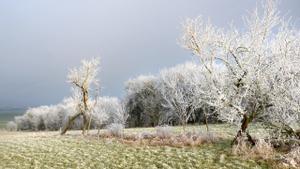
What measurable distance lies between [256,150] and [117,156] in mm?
9379

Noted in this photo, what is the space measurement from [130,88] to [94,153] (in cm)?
7302

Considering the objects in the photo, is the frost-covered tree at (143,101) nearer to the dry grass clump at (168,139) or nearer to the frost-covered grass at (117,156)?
the dry grass clump at (168,139)

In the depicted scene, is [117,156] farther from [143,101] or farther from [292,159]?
[143,101]

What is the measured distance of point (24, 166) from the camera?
26.2 meters

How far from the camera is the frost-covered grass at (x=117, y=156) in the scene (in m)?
24.7

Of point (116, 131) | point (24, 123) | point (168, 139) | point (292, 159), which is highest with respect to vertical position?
point (24, 123)

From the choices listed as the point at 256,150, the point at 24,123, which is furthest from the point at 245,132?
the point at 24,123

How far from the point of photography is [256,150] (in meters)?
26.1

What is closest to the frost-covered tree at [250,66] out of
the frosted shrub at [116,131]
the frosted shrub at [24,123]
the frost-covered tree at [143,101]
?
the frosted shrub at [116,131]

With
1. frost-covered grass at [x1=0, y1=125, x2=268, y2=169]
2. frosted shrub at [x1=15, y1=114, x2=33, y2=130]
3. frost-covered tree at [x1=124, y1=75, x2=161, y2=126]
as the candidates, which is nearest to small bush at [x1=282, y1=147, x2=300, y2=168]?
frost-covered grass at [x1=0, y1=125, x2=268, y2=169]

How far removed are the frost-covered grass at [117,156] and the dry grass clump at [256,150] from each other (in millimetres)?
650

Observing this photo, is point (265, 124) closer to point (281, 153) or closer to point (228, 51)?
point (281, 153)

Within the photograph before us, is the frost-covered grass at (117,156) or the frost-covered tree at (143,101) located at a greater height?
the frost-covered tree at (143,101)

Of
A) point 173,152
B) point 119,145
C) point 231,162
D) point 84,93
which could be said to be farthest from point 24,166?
point 84,93
